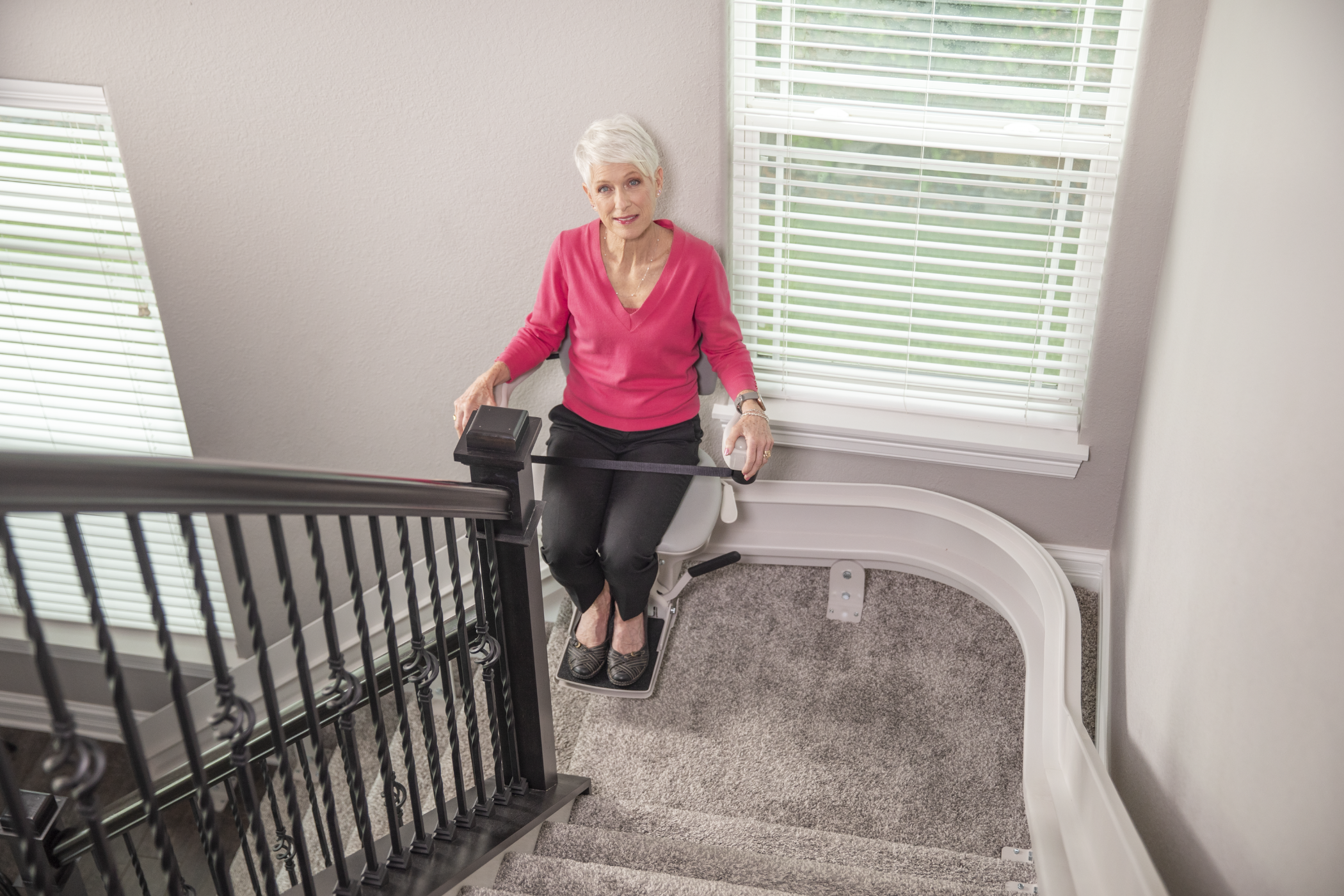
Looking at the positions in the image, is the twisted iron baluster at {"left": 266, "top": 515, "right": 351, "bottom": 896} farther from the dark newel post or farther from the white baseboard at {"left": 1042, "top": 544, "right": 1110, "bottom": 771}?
the white baseboard at {"left": 1042, "top": 544, "right": 1110, "bottom": 771}

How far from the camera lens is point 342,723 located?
4.69ft

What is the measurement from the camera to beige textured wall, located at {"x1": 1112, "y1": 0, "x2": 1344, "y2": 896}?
1.11m

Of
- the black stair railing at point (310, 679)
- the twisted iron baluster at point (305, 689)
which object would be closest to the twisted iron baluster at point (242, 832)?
the black stair railing at point (310, 679)

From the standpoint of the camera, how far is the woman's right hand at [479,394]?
7.54ft

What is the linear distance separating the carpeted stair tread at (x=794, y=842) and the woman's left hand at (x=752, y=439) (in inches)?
31.6

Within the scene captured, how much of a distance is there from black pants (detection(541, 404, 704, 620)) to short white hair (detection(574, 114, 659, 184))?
2.16 ft

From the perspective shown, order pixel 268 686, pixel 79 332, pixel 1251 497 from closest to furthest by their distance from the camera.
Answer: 1. pixel 268 686
2. pixel 1251 497
3. pixel 79 332

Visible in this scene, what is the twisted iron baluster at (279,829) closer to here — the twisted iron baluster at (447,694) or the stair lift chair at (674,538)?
the twisted iron baluster at (447,694)

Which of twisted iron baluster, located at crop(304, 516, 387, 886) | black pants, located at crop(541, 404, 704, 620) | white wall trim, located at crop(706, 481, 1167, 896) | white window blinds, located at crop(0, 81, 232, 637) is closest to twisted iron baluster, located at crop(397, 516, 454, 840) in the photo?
twisted iron baluster, located at crop(304, 516, 387, 886)

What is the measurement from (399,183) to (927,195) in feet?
4.69

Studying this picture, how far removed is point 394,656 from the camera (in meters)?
1.52

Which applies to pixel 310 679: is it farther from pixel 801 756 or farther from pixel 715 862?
pixel 801 756

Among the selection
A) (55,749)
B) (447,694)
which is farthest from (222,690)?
(447,694)

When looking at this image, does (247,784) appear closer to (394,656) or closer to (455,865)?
(394,656)
